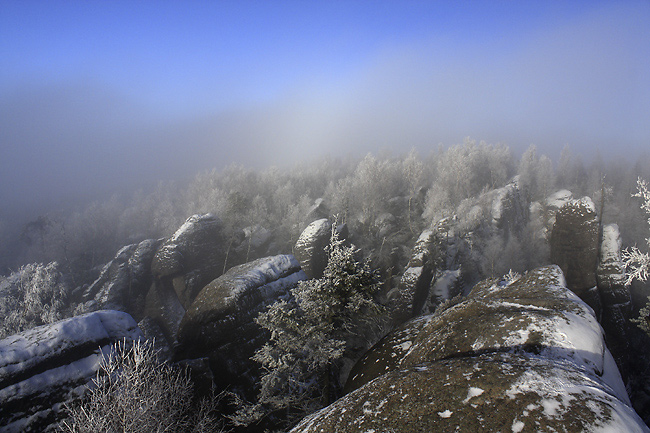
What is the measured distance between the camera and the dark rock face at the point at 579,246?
27.0m

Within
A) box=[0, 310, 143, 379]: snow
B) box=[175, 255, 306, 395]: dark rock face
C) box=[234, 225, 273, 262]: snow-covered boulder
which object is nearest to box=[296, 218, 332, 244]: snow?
box=[234, 225, 273, 262]: snow-covered boulder

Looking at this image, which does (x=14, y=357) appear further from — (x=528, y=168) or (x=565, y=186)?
(x=565, y=186)

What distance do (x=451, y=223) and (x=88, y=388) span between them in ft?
114

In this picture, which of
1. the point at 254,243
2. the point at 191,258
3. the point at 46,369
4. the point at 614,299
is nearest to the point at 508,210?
the point at 614,299

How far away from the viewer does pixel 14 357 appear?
1183 centimetres

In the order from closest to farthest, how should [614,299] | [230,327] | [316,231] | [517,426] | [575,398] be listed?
[517,426] < [575,398] < [230,327] < [614,299] < [316,231]

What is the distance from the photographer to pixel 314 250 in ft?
107

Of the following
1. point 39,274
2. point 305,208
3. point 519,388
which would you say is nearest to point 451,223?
point 305,208

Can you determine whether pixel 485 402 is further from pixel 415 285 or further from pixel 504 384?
pixel 415 285

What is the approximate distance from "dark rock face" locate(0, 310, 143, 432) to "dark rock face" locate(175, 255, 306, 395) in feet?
16.6

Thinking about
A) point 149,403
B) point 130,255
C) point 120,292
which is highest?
point 149,403

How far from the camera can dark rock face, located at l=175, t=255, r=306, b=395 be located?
18.0 m

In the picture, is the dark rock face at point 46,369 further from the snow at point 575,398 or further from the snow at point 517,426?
the snow at point 575,398

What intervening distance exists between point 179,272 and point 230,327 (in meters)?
17.5
